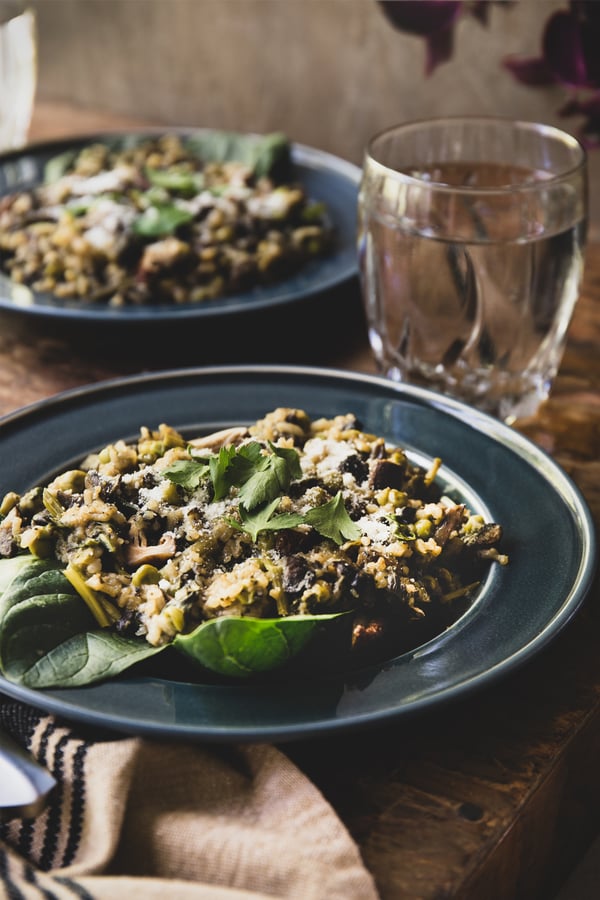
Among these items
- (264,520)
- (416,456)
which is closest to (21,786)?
(264,520)

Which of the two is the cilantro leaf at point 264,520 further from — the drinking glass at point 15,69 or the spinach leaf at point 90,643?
the drinking glass at point 15,69

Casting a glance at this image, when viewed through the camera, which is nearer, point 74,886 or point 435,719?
point 74,886

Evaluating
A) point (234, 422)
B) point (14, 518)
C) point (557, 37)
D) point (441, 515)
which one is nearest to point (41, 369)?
point (234, 422)

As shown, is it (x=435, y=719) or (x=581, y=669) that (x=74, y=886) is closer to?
(x=435, y=719)

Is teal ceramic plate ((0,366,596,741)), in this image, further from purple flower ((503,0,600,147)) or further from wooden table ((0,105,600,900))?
purple flower ((503,0,600,147))

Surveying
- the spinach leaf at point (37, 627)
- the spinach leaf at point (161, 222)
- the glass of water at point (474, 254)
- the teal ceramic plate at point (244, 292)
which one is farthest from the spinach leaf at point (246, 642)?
the spinach leaf at point (161, 222)
